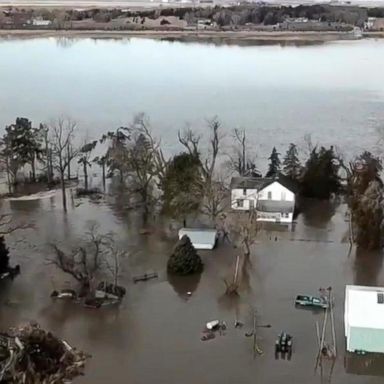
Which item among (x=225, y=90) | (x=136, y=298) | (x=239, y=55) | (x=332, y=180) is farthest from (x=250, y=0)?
(x=136, y=298)

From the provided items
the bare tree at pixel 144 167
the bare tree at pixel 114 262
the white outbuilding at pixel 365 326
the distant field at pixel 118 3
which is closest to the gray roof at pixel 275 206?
the bare tree at pixel 144 167

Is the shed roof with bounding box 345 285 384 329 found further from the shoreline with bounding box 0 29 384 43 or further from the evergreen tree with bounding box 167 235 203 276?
the shoreline with bounding box 0 29 384 43

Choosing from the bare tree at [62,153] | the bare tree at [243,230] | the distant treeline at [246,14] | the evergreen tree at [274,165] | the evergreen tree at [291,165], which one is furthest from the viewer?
the distant treeline at [246,14]

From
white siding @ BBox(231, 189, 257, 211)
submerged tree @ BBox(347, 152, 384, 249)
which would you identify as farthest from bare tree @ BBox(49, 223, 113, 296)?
submerged tree @ BBox(347, 152, 384, 249)

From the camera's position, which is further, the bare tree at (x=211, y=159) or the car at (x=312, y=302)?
the bare tree at (x=211, y=159)

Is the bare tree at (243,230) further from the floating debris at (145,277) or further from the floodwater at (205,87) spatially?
the floodwater at (205,87)

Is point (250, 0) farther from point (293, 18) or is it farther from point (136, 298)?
point (136, 298)

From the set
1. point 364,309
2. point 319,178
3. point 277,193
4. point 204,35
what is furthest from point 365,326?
point 204,35
